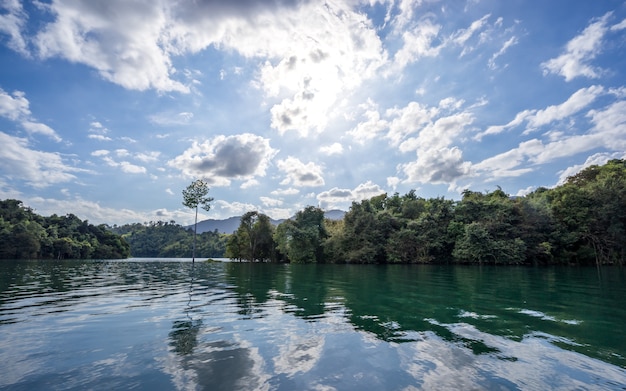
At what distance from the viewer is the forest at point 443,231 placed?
148ft

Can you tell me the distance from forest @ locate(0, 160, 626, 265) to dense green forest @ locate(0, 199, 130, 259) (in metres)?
0.23

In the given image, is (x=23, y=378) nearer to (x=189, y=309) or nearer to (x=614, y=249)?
(x=189, y=309)

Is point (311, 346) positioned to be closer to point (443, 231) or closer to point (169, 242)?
point (443, 231)

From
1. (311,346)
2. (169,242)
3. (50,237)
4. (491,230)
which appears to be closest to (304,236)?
(491,230)

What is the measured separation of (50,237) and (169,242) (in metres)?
80.1

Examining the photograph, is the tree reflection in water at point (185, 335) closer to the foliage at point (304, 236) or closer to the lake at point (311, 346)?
the lake at point (311, 346)

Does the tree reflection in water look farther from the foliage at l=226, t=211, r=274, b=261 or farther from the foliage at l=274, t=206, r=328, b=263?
the foliage at l=226, t=211, r=274, b=261

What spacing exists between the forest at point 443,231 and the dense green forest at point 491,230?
142 mm

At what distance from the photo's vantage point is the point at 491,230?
152ft

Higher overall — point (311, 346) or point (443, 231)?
point (443, 231)

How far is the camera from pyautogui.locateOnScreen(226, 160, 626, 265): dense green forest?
147 feet

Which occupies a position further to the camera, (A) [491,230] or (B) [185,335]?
(A) [491,230]

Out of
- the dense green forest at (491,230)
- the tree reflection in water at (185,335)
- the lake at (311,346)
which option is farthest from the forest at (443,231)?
the tree reflection in water at (185,335)

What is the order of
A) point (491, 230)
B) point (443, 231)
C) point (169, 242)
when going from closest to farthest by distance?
point (491, 230) < point (443, 231) < point (169, 242)
